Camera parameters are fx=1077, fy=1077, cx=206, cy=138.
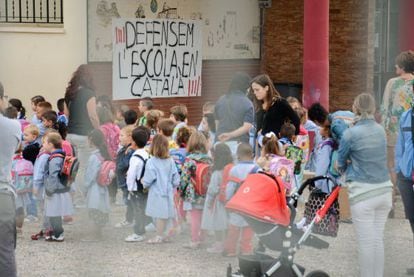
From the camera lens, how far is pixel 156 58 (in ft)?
31.9

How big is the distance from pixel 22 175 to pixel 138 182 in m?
0.80

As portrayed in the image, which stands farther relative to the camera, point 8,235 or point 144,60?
point 144,60

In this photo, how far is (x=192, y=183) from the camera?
619cm

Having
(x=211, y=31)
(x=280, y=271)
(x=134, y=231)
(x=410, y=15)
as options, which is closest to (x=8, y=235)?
(x=280, y=271)

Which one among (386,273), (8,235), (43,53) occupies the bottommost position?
(386,273)

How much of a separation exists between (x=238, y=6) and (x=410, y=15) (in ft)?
12.0

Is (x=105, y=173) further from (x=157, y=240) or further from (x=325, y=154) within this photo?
(x=325, y=154)

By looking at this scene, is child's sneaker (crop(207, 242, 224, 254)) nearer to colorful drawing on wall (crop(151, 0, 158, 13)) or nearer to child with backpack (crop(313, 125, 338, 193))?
child with backpack (crop(313, 125, 338, 193))

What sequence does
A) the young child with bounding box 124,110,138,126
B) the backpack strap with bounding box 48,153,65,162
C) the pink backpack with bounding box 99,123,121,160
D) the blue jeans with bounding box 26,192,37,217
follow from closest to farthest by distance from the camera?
the backpack strap with bounding box 48,153,65,162, the blue jeans with bounding box 26,192,37,217, the pink backpack with bounding box 99,123,121,160, the young child with bounding box 124,110,138,126

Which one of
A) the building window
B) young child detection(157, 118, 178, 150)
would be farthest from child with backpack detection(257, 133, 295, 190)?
the building window

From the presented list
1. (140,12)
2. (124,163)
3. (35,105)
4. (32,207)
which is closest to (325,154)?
(124,163)

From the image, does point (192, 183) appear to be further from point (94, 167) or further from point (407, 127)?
point (407, 127)

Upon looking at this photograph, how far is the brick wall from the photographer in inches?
292

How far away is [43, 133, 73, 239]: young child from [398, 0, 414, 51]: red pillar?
2.17 metres
